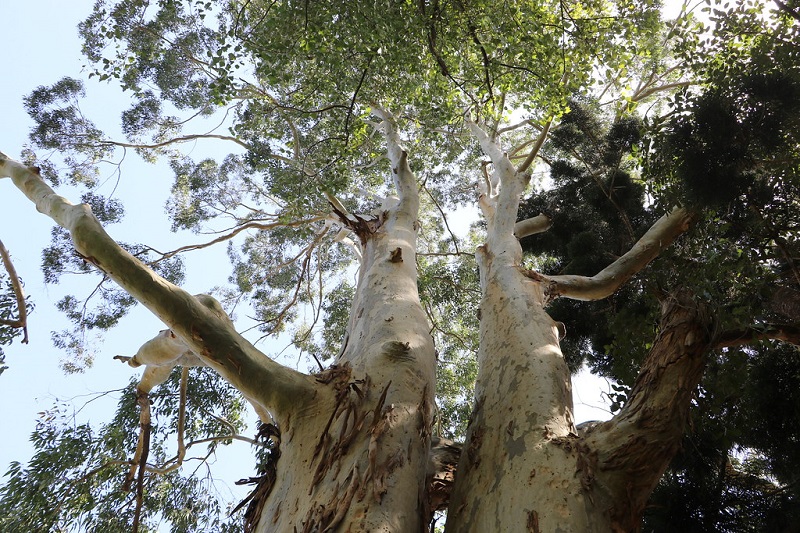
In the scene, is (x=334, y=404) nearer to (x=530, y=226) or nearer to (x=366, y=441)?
(x=366, y=441)

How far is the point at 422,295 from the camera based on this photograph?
7.29 m

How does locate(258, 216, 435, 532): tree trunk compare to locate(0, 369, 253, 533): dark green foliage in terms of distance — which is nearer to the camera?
locate(258, 216, 435, 532): tree trunk

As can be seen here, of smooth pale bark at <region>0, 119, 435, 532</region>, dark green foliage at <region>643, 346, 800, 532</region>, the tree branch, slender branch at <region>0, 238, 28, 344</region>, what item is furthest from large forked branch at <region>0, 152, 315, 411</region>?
dark green foliage at <region>643, 346, 800, 532</region>

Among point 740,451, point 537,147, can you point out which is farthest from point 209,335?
point 740,451

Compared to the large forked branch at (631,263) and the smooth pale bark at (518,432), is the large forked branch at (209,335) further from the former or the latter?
the large forked branch at (631,263)

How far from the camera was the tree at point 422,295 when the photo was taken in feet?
7.11

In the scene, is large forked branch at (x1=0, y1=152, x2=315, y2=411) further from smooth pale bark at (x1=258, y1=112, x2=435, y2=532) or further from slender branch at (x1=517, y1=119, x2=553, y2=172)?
slender branch at (x1=517, y1=119, x2=553, y2=172)

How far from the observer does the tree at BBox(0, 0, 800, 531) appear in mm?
2168

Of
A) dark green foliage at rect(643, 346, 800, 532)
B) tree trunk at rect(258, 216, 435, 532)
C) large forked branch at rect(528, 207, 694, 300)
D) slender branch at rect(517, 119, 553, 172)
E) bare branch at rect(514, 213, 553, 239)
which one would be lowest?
tree trunk at rect(258, 216, 435, 532)

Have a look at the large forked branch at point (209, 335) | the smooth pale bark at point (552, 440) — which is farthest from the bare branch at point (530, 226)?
the large forked branch at point (209, 335)

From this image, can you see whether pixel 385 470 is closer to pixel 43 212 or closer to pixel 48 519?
pixel 43 212

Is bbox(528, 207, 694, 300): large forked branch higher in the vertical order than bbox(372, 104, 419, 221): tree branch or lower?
lower

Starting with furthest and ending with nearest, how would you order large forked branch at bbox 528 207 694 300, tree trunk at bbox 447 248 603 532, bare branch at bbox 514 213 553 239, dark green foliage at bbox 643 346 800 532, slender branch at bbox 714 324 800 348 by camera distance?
bare branch at bbox 514 213 553 239 → large forked branch at bbox 528 207 694 300 → dark green foliage at bbox 643 346 800 532 → slender branch at bbox 714 324 800 348 → tree trunk at bbox 447 248 603 532

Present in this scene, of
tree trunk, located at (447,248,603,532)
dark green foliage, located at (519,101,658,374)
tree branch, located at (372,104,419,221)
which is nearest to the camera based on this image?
tree trunk, located at (447,248,603,532)
